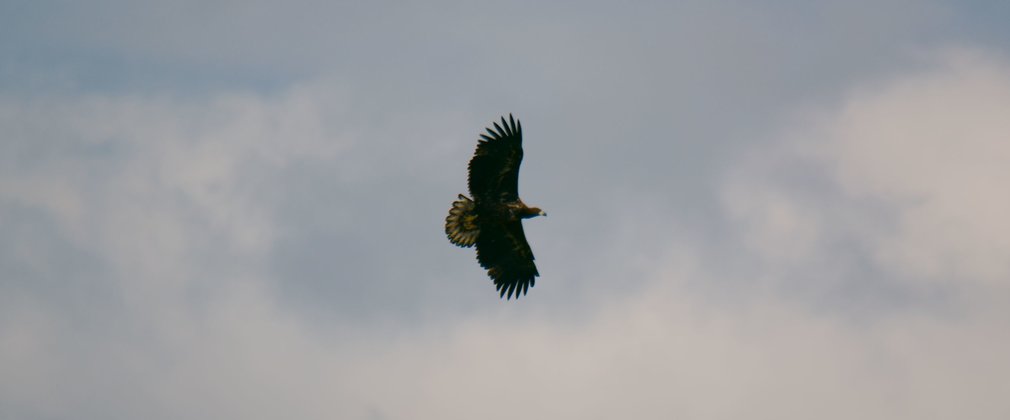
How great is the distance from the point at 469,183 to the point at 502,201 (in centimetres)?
86

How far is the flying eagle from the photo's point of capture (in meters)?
29.7

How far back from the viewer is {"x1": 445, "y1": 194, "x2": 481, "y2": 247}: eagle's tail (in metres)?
30.7

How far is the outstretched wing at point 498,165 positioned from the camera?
2958 cm

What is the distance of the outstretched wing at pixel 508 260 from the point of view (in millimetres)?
31547

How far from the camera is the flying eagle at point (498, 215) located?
29.7 m

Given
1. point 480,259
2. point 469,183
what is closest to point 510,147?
point 469,183

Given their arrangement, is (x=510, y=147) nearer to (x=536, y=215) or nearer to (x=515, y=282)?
(x=536, y=215)

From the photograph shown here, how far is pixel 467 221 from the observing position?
30.9 meters

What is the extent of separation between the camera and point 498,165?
2986cm

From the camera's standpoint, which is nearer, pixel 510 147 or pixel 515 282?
pixel 510 147

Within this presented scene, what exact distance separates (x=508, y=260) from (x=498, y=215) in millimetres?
1803

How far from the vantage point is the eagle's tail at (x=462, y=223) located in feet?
101

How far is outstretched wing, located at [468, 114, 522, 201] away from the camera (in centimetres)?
2958

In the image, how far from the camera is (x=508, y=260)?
105ft
